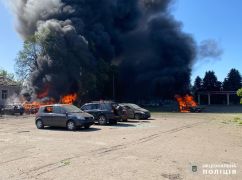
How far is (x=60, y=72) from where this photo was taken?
164 feet

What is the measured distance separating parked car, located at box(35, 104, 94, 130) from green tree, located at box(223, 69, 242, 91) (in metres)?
77.0

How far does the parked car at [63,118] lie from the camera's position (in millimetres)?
18047

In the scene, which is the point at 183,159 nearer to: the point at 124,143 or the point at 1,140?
the point at 124,143

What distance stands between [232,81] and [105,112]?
252 ft

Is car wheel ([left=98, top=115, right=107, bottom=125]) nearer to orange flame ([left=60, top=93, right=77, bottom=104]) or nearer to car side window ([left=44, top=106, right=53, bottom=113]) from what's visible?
car side window ([left=44, top=106, right=53, bottom=113])

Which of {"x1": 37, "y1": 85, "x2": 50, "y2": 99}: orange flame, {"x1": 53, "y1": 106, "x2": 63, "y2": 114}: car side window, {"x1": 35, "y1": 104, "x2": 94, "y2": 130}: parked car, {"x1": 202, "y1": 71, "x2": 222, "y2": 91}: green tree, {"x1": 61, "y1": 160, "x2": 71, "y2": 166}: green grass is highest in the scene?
{"x1": 202, "y1": 71, "x2": 222, "y2": 91}: green tree

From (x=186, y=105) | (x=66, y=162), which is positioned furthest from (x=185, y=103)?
(x=66, y=162)

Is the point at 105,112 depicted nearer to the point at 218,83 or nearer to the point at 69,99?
the point at 69,99

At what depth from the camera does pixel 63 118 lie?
18.5 metres

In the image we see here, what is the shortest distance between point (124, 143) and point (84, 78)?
3828cm

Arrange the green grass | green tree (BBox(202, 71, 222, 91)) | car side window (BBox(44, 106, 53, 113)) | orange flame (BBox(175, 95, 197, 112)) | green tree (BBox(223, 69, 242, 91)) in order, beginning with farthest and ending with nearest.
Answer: green tree (BBox(202, 71, 222, 91))
green tree (BBox(223, 69, 242, 91))
orange flame (BBox(175, 95, 197, 112))
car side window (BBox(44, 106, 53, 113))
the green grass

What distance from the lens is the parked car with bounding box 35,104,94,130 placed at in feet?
59.2

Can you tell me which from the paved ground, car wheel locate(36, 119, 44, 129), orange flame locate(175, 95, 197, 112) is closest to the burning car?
orange flame locate(175, 95, 197, 112)

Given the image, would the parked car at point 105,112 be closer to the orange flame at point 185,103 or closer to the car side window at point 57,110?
the car side window at point 57,110
